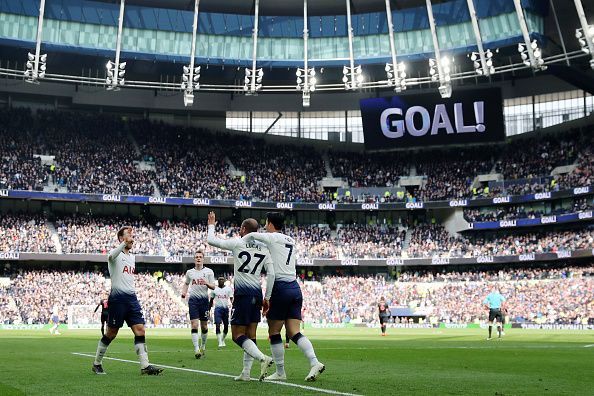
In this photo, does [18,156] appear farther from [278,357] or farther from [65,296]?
[278,357]

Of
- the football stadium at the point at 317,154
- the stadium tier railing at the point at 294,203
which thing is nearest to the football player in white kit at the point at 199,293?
the football stadium at the point at 317,154

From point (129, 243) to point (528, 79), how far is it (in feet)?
218

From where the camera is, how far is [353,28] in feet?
222

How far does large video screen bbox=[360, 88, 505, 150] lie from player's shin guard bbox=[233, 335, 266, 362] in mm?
→ 59454

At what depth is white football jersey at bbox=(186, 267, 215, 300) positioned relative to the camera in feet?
72.6

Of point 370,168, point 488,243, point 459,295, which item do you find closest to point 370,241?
point 370,168

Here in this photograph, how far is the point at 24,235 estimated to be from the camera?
6450 centimetres

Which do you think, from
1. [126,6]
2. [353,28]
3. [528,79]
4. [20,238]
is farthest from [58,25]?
[528,79]

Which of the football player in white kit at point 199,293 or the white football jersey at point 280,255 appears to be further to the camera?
the football player in white kit at point 199,293

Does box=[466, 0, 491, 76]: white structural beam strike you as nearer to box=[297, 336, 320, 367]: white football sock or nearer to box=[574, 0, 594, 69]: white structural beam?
box=[574, 0, 594, 69]: white structural beam

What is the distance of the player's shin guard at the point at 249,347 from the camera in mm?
12945

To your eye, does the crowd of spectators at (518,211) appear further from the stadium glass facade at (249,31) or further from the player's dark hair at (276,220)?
the player's dark hair at (276,220)

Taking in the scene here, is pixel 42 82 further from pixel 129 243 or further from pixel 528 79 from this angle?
pixel 129 243

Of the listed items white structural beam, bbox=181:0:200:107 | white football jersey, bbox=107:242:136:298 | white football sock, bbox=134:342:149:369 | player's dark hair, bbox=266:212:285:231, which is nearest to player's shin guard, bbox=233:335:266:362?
player's dark hair, bbox=266:212:285:231
